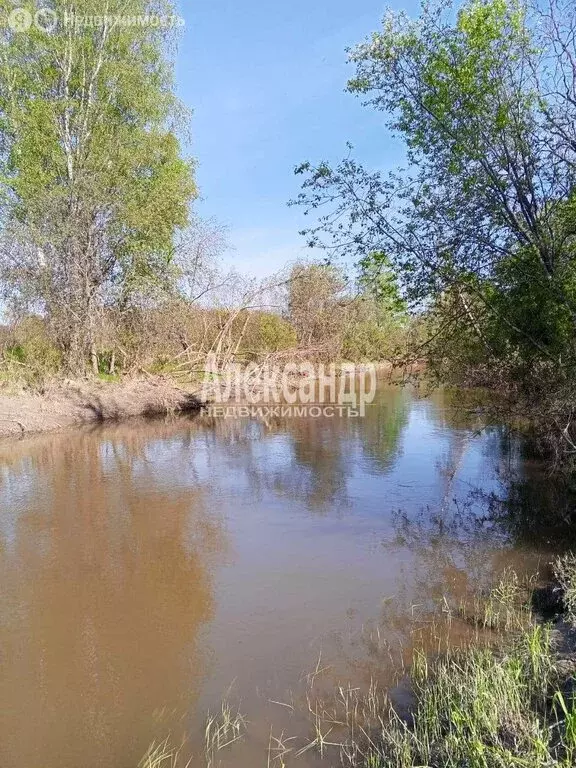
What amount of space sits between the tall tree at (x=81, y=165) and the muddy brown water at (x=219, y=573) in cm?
701

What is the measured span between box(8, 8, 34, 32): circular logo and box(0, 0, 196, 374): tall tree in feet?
0.51

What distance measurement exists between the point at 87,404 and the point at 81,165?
775 cm

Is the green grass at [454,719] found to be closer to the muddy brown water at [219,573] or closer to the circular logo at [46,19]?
the muddy brown water at [219,573]

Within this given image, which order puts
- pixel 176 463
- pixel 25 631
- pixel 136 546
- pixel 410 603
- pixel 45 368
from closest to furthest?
pixel 25 631, pixel 410 603, pixel 136 546, pixel 176 463, pixel 45 368

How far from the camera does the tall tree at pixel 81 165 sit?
1541cm

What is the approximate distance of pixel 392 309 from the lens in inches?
290

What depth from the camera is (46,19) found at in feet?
52.5

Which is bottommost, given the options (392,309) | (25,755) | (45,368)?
(25,755)

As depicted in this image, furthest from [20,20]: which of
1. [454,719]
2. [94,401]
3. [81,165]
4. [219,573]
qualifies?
[454,719]

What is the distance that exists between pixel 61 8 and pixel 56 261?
8063mm

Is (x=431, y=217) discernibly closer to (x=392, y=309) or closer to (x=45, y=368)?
Result: (x=392, y=309)

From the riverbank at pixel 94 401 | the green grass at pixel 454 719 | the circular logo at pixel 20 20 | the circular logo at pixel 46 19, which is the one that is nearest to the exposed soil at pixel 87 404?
the riverbank at pixel 94 401

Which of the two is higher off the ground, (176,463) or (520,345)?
(520,345)

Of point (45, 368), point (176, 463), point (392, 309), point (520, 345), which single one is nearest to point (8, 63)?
point (45, 368)
